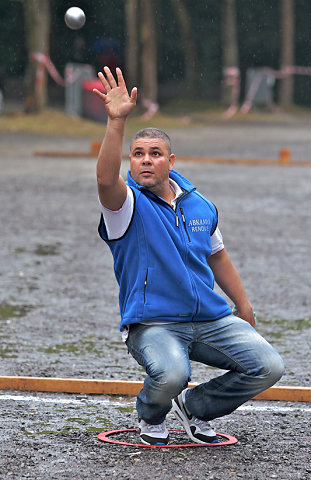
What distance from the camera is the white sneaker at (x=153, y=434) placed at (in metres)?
4.81

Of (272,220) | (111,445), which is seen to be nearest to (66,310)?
(111,445)

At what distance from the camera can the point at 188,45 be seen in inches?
2216

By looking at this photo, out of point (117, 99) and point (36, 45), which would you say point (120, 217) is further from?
point (36, 45)

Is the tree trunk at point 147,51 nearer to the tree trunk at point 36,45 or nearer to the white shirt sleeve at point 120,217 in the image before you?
the tree trunk at point 36,45

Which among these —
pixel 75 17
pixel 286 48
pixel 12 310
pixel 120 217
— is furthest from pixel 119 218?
pixel 286 48

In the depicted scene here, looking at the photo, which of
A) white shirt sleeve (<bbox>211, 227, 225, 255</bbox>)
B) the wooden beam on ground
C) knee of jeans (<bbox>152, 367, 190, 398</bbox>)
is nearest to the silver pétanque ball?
the wooden beam on ground

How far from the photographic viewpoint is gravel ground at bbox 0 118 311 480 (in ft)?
15.2

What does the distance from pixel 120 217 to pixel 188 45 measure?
52.7 metres

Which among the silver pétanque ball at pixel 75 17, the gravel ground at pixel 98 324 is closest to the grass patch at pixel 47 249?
the gravel ground at pixel 98 324

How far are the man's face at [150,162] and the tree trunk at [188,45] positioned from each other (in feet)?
163

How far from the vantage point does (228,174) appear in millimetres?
19297

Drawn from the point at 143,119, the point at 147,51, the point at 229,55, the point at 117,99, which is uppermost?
the point at 147,51

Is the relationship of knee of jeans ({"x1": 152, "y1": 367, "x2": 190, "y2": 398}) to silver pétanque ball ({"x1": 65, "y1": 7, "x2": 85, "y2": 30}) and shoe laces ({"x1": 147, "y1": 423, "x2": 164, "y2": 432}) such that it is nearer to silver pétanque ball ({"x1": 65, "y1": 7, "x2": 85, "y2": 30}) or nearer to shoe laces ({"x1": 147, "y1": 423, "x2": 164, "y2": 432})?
shoe laces ({"x1": 147, "y1": 423, "x2": 164, "y2": 432})

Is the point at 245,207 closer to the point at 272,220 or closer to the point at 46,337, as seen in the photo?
the point at 272,220
